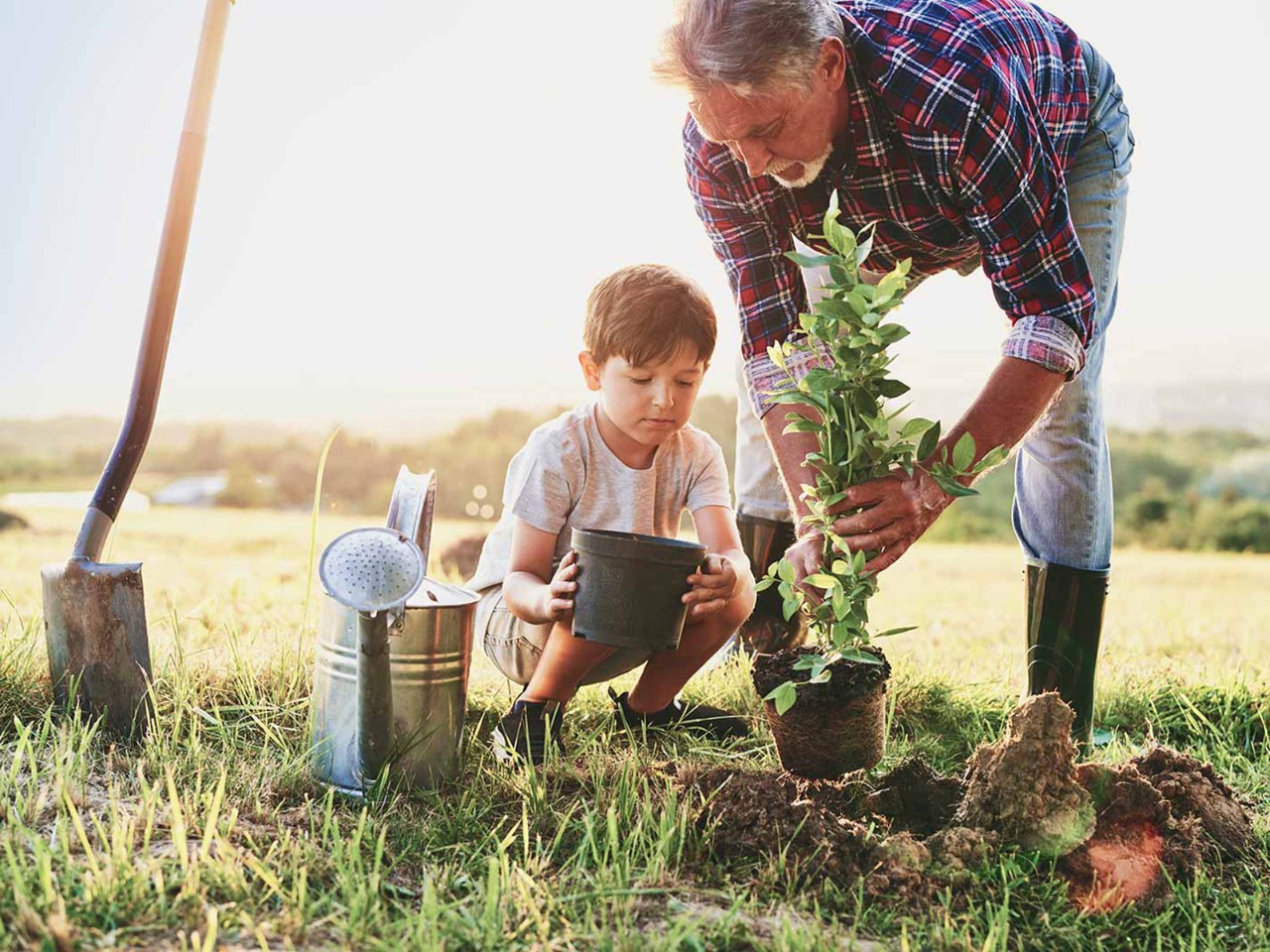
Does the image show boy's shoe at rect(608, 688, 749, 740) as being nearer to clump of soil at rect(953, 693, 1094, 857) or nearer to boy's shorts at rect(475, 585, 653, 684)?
boy's shorts at rect(475, 585, 653, 684)

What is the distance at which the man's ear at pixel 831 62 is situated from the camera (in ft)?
7.24

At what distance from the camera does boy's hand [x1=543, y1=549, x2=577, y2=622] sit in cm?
223

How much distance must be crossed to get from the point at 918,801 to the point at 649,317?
44.7 inches

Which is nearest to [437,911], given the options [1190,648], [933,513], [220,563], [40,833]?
[40,833]

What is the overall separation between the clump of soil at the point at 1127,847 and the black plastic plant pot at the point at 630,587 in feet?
2.61

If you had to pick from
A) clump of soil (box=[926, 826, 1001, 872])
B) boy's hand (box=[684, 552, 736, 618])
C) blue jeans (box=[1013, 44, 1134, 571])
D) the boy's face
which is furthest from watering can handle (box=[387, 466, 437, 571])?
blue jeans (box=[1013, 44, 1134, 571])

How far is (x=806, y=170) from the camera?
2.37m

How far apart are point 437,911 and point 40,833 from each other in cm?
75

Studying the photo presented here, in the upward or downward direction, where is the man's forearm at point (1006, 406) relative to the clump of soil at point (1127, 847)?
upward

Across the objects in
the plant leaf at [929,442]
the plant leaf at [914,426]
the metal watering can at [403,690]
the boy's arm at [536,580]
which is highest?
the plant leaf at [914,426]

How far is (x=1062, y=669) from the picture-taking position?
2.83 metres

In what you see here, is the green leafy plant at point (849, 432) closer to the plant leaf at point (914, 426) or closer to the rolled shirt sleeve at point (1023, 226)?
the plant leaf at point (914, 426)

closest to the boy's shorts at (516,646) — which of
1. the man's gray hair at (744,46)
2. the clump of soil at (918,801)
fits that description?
the clump of soil at (918,801)

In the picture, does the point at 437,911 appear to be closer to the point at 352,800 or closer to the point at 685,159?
the point at 352,800
